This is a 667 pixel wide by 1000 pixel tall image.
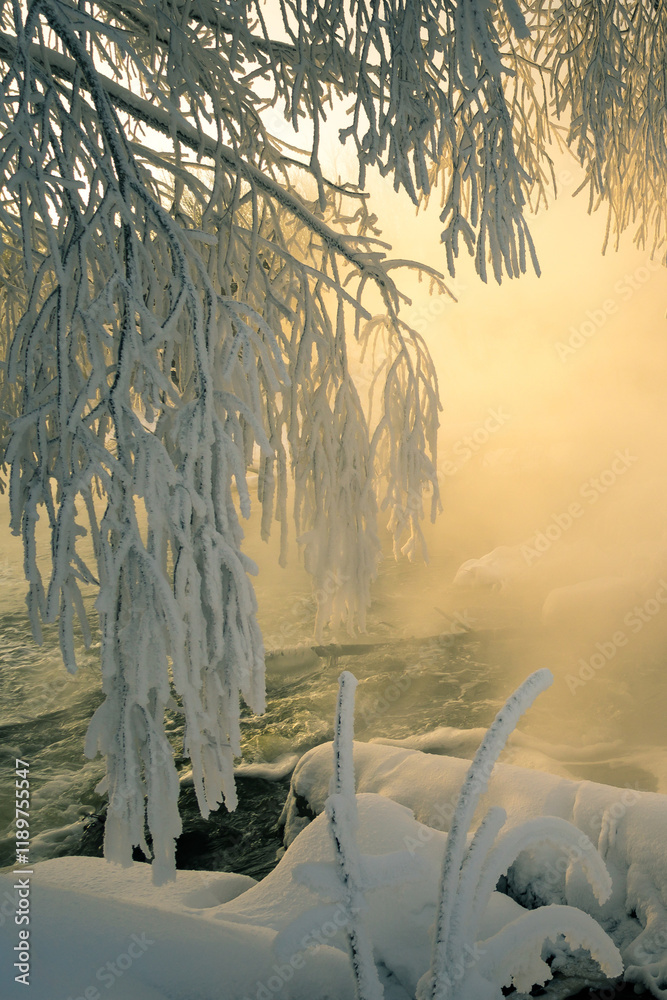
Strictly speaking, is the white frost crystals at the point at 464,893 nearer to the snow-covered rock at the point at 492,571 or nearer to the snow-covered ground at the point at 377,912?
the snow-covered ground at the point at 377,912

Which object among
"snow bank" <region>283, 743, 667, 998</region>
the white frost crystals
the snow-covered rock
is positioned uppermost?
the snow-covered rock

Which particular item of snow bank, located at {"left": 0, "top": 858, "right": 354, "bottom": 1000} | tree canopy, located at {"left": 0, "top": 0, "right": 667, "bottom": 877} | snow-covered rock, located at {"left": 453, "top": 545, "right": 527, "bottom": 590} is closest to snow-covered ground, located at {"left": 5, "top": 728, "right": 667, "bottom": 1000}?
snow bank, located at {"left": 0, "top": 858, "right": 354, "bottom": 1000}

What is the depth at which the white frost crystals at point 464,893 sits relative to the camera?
114cm

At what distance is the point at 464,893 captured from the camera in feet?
3.92

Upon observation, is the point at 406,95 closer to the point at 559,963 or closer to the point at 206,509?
the point at 206,509

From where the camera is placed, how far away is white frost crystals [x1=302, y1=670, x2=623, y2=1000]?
1142mm

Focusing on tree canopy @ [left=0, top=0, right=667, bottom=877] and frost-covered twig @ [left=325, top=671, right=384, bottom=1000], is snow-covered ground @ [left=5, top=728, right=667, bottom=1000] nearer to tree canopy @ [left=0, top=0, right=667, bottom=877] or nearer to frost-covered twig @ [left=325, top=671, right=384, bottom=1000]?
frost-covered twig @ [left=325, top=671, right=384, bottom=1000]

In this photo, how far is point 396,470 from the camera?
2.84 metres

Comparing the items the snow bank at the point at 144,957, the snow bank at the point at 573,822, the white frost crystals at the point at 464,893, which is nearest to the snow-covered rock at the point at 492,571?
the snow bank at the point at 573,822

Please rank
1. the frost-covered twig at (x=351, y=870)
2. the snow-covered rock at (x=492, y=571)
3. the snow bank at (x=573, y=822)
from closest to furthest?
the frost-covered twig at (x=351, y=870) < the snow bank at (x=573, y=822) < the snow-covered rock at (x=492, y=571)

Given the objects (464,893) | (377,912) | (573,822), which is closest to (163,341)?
(464,893)

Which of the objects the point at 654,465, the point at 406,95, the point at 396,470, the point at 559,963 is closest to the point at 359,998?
the point at 559,963

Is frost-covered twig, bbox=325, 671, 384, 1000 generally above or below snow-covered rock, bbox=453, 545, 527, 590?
below

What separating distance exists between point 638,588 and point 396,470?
355 cm
